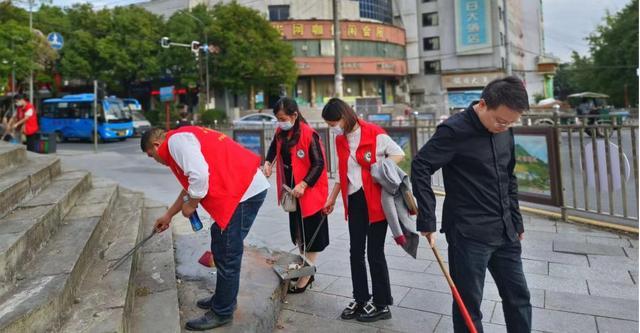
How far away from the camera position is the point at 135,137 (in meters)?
28.0

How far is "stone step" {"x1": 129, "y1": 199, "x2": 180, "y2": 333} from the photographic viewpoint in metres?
3.04

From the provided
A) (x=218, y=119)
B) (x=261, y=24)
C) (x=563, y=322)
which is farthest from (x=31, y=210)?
(x=261, y=24)

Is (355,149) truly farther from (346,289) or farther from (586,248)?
(586,248)

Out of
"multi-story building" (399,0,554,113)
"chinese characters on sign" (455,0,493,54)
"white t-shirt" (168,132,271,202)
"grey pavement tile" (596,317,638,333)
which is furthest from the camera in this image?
"multi-story building" (399,0,554,113)

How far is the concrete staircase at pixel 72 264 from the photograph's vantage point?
2.67 metres

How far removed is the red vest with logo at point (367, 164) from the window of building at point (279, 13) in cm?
4363

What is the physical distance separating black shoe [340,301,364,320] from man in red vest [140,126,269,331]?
87 centimetres

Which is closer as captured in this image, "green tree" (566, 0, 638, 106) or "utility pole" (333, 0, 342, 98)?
"utility pole" (333, 0, 342, 98)

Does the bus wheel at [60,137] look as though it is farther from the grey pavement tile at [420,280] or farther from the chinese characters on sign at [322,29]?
the grey pavement tile at [420,280]

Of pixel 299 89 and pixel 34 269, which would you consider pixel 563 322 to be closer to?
pixel 34 269

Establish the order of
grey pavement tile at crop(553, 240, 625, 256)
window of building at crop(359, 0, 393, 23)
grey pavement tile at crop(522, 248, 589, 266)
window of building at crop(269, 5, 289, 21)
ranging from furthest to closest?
window of building at crop(359, 0, 393, 23), window of building at crop(269, 5, 289, 21), grey pavement tile at crop(553, 240, 625, 256), grey pavement tile at crop(522, 248, 589, 266)

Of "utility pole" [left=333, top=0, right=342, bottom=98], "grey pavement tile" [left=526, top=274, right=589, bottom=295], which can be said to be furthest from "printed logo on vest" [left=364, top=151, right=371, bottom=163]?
"utility pole" [left=333, top=0, right=342, bottom=98]

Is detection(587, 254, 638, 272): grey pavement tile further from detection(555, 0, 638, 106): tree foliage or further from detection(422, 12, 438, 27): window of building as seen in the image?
detection(422, 12, 438, 27): window of building

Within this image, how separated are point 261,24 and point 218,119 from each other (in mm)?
8058
